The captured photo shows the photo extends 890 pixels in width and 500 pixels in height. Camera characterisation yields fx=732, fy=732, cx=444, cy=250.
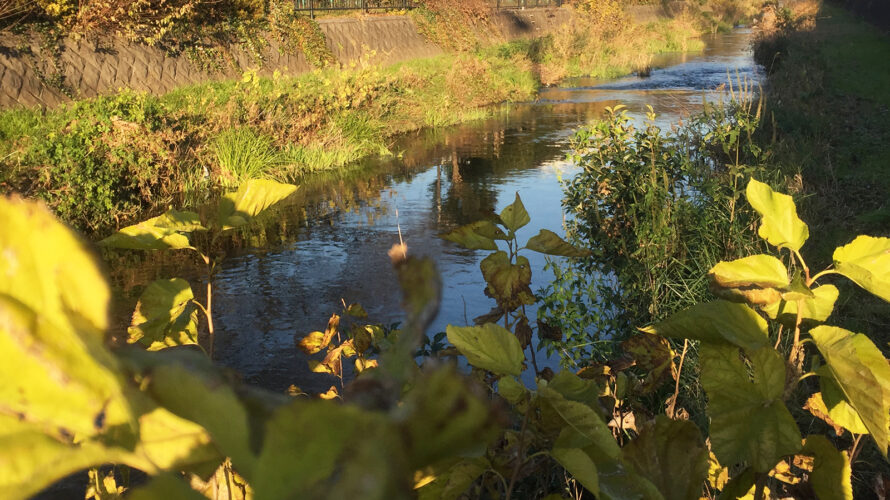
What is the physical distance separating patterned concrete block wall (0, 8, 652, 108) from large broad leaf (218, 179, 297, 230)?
9550 mm

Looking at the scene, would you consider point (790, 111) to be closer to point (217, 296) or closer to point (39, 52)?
point (217, 296)

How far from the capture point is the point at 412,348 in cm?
23

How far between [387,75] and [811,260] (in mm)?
9541

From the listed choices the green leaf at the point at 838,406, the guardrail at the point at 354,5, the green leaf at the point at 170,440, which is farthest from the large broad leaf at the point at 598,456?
the guardrail at the point at 354,5

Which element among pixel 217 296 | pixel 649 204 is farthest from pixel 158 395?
pixel 217 296

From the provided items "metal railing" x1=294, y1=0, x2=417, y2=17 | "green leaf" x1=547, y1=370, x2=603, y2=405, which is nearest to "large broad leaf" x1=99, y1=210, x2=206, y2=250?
"green leaf" x1=547, y1=370, x2=603, y2=405

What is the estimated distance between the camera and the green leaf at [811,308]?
2.43 feet

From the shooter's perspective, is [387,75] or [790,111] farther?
[387,75]

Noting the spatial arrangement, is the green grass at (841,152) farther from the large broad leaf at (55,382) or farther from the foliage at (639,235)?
the large broad leaf at (55,382)

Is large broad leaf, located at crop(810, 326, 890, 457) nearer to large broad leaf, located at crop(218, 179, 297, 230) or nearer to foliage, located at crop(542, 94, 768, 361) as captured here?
large broad leaf, located at crop(218, 179, 297, 230)

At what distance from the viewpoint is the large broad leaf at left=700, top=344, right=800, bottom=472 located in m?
0.71

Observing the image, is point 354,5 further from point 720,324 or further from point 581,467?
point 581,467

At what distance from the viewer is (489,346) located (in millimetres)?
785

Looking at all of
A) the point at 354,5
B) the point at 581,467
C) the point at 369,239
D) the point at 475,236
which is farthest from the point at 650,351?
the point at 354,5
